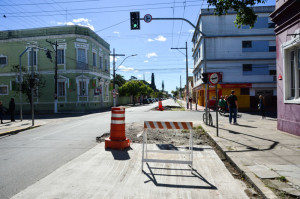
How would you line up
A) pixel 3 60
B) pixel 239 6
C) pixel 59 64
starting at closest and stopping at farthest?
pixel 239 6
pixel 59 64
pixel 3 60

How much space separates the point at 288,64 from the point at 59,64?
91.9 ft

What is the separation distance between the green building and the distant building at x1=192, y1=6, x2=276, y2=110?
16.1 m

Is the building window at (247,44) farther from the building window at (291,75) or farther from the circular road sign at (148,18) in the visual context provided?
the building window at (291,75)

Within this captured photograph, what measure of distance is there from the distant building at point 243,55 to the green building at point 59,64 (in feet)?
52.7

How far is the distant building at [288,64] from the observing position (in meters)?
8.16

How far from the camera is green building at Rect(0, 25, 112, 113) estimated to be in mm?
→ 29875

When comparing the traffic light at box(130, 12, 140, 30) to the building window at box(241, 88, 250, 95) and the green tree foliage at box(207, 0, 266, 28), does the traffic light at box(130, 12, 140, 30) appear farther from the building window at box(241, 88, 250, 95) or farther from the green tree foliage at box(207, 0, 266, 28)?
the building window at box(241, 88, 250, 95)

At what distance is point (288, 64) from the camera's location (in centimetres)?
898

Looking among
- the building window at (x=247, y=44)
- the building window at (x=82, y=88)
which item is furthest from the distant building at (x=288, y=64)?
the building window at (x=82, y=88)

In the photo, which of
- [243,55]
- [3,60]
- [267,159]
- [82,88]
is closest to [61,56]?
[82,88]

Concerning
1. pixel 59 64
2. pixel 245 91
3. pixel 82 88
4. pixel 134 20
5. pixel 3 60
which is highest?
pixel 3 60

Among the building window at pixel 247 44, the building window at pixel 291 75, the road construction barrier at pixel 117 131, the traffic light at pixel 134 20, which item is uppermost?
the building window at pixel 247 44

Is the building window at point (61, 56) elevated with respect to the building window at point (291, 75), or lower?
elevated

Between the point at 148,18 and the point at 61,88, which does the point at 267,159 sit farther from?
the point at 61,88
